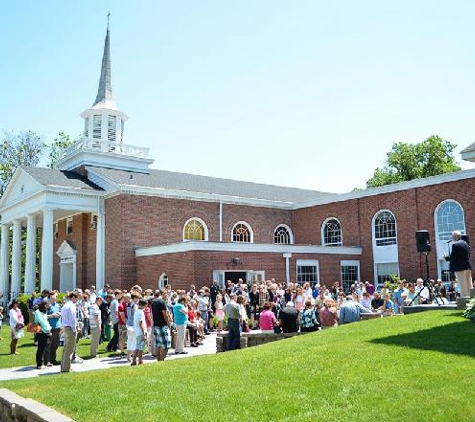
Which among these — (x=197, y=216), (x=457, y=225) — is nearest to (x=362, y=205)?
(x=457, y=225)

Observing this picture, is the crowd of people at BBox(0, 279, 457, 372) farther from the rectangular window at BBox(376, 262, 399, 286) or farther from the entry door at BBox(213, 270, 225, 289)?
the rectangular window at BBox(376, 262, 399, 286)

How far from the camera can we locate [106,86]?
3794 centimetres

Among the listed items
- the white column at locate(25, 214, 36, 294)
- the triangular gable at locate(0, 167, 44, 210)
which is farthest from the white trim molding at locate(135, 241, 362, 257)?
the white column at locate(25, 214, 36, 294)

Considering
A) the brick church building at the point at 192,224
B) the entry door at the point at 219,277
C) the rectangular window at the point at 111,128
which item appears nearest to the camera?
the entry door at the point at 219,277

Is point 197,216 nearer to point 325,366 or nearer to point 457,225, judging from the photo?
point 457,225

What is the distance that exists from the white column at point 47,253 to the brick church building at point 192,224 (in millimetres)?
60

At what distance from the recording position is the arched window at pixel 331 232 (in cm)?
3270

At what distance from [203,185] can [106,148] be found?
6.46 m

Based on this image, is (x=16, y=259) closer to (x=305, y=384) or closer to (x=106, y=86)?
(x=106, y=86)

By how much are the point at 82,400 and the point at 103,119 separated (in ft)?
98.9

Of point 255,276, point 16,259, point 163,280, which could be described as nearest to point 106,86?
point 16,259

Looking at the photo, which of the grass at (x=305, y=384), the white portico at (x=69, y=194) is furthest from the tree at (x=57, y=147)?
the grass at (x=305, y=384)

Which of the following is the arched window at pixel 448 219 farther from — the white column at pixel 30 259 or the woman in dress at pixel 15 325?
the white column at pixel 30 259

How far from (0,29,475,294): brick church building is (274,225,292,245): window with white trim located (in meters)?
0.11
